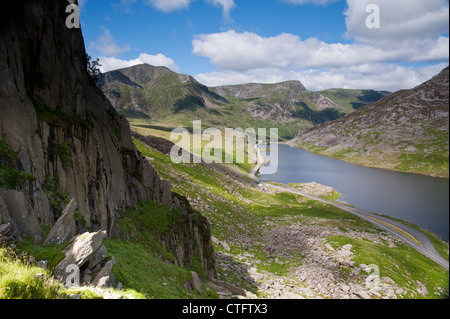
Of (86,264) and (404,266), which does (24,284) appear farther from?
(404,266)

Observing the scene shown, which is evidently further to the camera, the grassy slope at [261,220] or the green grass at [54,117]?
the grassy slope at [261,220]

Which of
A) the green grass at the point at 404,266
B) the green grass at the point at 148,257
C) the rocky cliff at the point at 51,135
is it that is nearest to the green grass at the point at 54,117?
the rocky cliff at the point at 51,135

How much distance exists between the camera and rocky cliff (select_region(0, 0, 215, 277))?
13.8 m

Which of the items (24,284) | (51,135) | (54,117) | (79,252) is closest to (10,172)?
(51,135)

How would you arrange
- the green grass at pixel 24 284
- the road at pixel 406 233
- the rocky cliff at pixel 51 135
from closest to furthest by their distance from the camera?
the green grass at pixel 24 284 → the rocky cliff at pixel 51 135 → the road at pixel 406 233

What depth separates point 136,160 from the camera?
3088 cm

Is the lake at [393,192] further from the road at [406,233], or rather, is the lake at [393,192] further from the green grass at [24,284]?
the green grass at [24,284]

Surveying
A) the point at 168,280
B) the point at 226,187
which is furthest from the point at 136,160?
Result: the point at 226,187

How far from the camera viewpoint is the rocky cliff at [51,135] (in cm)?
1380

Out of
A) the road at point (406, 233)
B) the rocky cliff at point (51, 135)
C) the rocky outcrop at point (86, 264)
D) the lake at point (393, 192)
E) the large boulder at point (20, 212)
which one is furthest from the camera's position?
the lake at point (393, 192)

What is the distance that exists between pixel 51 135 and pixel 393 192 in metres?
138

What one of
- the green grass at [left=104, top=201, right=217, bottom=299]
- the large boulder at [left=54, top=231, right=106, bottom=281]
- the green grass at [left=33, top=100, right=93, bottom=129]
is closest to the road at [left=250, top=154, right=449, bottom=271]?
the green grass at [left=104, top=201, right=217, bottom=299]

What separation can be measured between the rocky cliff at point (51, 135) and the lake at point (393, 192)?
304 ft
